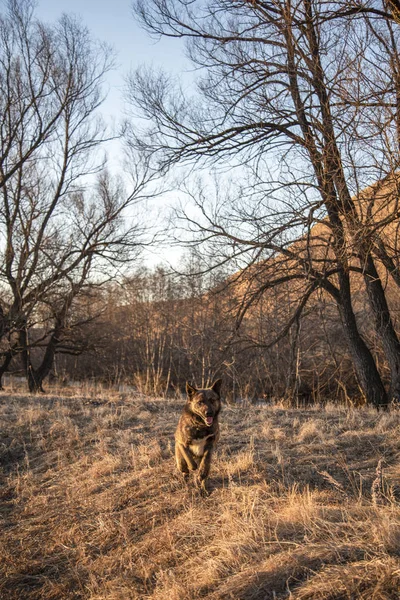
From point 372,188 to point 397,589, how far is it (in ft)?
20.5

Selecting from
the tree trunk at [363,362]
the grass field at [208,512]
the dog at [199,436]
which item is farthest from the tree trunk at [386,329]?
the dog at [199,436]

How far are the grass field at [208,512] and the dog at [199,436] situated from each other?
0.68 feet

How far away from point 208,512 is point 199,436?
0.92m

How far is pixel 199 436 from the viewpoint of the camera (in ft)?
19.2

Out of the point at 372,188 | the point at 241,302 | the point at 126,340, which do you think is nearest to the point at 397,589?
the point at 372,188

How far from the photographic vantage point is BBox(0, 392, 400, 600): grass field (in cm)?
352

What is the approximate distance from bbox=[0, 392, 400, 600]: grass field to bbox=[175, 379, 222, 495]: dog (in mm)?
206

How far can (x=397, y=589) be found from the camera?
297 cm

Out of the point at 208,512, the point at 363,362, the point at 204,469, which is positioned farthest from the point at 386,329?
the point at 208,512

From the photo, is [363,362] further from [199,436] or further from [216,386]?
[199,436]

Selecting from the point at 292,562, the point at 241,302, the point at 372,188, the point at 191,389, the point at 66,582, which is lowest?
the point at 66,582

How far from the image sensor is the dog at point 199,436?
579 cm

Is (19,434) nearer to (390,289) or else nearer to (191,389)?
(191,389)

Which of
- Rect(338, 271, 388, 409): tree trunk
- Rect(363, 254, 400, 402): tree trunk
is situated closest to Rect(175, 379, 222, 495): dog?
Rect(363, 254, 400, 402): tree trunk
